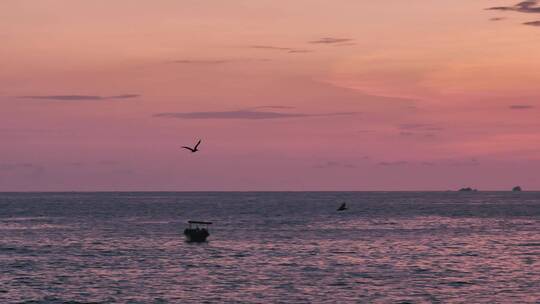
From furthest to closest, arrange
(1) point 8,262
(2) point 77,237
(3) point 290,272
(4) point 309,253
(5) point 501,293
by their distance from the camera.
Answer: (2) point 77,237, (4) point 309,253, (1) point 8,262, (3) point 290,272, (5) point 501,293

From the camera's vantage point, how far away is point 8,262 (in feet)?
300

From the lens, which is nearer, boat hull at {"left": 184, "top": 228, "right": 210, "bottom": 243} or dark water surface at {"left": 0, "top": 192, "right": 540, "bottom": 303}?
dark water surface at {"left": 0, "top": 192, "right": 540, "bottom": 303}

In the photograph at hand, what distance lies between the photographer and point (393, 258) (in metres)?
95.1

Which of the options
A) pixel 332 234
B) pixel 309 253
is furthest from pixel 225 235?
pixel 309 253

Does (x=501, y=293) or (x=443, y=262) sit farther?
(x=443, y=262)

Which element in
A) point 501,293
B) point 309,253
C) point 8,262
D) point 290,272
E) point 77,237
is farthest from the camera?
point 77,237

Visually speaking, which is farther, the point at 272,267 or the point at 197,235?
the point at 197,235

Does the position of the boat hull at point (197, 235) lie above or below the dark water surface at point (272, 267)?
above

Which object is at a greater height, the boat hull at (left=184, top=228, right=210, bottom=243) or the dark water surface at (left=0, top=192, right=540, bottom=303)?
the boat hull at (left=184, top=228, right=210, bottom=243)

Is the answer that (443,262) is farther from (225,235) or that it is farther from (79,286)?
(225,235)

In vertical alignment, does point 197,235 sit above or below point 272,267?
above

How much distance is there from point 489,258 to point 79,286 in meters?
48.4

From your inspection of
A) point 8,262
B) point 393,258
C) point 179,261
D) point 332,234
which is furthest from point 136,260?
point 332,234

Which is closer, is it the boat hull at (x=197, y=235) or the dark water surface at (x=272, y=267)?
the dark water surface at (x=272, y=267)
